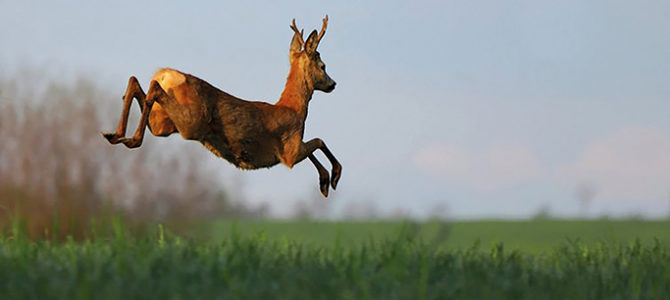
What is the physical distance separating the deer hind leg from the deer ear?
96 cm

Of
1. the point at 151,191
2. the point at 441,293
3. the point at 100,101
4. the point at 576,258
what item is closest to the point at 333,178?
the point at 441,293

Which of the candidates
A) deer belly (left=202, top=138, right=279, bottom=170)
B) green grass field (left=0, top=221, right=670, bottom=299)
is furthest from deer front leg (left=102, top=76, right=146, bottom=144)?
green grass field (left=0, top=221, right=670, bottom=299)

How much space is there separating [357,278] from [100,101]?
6.84 meters

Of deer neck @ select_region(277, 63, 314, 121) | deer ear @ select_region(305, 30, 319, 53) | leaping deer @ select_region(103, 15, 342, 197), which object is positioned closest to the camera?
leaping deer @ select_region(103, 15, 342, 197)

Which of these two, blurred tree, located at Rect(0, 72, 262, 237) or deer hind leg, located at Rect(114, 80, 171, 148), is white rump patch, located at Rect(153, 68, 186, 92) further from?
blurred tree, located at Rect(0, 72, 262, 237)

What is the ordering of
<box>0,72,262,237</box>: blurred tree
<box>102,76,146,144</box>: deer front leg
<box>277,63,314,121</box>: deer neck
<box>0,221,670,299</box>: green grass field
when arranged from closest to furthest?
1. <box>102,76,146,144</box>: deer front leg
2. <box>0,221,670,299</box>: green grass field
3. <box>277,63,314,121</box>: deer neck
4. <box>0,72,262,237</box>: blurred tree

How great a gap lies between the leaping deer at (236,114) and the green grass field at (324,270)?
672mm

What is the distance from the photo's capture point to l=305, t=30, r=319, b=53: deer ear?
17.7 ft

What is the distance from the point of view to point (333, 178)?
597 cm

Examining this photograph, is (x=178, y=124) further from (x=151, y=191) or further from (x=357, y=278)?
(x=151, y=191)

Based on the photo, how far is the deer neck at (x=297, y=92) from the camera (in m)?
5.62

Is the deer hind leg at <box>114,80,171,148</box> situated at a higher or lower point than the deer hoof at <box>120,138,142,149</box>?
higher

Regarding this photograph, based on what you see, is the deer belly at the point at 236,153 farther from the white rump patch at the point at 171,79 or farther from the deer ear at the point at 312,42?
the deer ear at the point at 312,42

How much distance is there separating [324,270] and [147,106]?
1.63m
